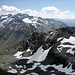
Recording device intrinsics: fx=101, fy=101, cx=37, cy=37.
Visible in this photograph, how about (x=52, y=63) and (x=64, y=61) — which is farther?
(x=52, y=63)

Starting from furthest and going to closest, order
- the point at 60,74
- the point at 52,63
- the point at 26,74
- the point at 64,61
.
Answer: the point at 52,63 < the point at 64,61 < the point at 26,74 < the point at 60,74

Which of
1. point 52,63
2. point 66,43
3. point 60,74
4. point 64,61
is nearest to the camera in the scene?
point 60,74

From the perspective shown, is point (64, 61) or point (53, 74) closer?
point (53, 74)

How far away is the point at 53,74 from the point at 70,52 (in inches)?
880

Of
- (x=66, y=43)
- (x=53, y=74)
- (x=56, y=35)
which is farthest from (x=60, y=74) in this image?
(x=56, y=35)

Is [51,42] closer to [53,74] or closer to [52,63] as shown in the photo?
[52,63]

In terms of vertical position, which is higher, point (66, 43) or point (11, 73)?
point (66, 43)

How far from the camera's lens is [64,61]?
64125mm

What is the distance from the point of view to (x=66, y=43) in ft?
279

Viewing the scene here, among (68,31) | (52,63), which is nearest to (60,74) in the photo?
(52,63)

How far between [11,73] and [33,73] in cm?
1342

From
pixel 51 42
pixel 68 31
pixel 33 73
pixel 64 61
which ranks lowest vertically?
pixel 33 73

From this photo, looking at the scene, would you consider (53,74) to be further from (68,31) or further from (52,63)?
(68,31)

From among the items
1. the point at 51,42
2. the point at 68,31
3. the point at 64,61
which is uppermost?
the point at 68,31
